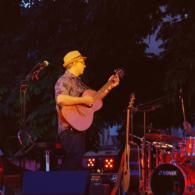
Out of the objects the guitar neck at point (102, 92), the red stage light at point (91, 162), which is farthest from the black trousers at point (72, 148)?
the red stage light at point (91, 162)

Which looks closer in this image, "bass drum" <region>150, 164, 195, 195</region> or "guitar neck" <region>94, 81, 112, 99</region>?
"guitar neck" <region>94, 81, 112, 99</region>

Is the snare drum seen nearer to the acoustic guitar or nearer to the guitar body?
the acoustic guitar

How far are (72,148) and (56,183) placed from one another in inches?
61.7

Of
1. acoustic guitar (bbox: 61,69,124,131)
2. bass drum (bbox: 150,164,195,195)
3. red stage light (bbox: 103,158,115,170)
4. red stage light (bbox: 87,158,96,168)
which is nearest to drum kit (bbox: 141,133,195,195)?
bass drum (bbox: 150,164,195,195)

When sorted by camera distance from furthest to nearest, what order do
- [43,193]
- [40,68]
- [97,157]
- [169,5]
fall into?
[97,157], [169,5], [40,68], [43,193]

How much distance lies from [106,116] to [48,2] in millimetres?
2712

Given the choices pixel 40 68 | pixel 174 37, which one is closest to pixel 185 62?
pixel 174 37

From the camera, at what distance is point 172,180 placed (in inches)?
396

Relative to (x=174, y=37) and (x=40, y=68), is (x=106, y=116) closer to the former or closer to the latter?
(x=174, y=37)

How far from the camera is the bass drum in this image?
9.72m

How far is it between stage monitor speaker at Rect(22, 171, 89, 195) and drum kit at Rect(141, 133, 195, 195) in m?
4.28

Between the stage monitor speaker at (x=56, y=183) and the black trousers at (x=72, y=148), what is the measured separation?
4.80ft

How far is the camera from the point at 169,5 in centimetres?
1136

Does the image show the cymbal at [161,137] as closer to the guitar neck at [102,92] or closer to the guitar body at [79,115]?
the guitar neck at [102,92]
